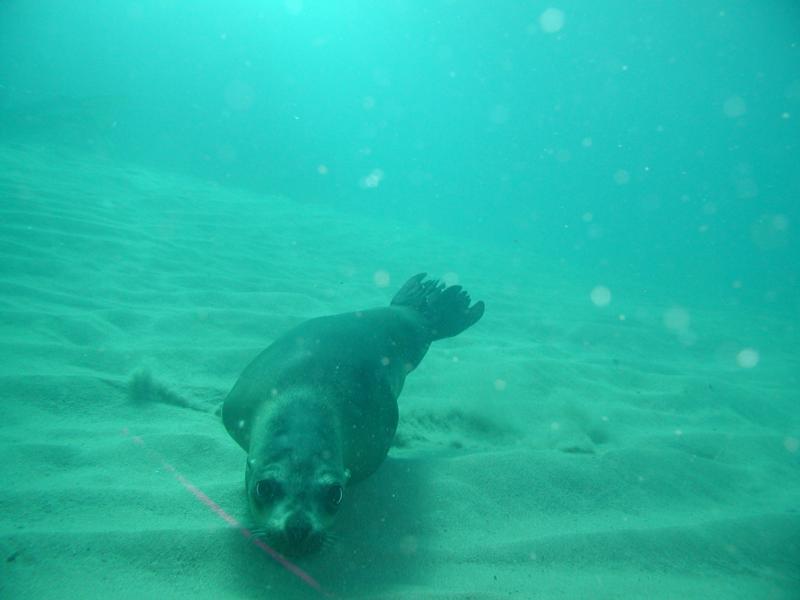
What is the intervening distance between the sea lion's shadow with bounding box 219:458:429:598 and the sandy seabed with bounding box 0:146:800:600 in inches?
0.5

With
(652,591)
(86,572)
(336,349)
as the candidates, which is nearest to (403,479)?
(336,349)

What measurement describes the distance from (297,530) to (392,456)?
1.60 m

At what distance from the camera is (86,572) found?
6.30ft

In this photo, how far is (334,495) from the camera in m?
A: 2.03

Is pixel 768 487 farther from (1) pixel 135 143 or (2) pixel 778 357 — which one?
(1) pixel 135 143

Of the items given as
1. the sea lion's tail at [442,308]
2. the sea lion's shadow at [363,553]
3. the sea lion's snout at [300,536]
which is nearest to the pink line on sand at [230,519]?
the sea lion's shadow at [363,553]

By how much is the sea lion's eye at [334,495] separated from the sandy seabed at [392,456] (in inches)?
14.9

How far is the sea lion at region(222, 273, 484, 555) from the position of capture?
1.98 m

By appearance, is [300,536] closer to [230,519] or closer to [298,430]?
[298,430]

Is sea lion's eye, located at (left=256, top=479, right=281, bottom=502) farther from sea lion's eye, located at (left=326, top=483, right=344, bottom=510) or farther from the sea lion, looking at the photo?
sea lion's eye, located at (left=326, top=483, right=344, bottom=510)

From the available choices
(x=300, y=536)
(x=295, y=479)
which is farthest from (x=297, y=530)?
(x=295, y=479)

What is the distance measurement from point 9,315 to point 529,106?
121100mm

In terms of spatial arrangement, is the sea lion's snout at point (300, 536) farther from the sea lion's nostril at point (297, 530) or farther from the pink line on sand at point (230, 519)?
the pink line on sand at point (230, 519)

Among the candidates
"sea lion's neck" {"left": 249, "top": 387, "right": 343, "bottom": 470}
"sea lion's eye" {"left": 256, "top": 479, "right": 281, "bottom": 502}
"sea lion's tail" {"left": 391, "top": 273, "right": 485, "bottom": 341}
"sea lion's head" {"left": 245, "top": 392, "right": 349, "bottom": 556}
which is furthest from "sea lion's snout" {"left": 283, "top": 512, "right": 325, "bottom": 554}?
"sea lion's tail" {"left": 391, "top": 273, "right": 485, "bottom": 341}
